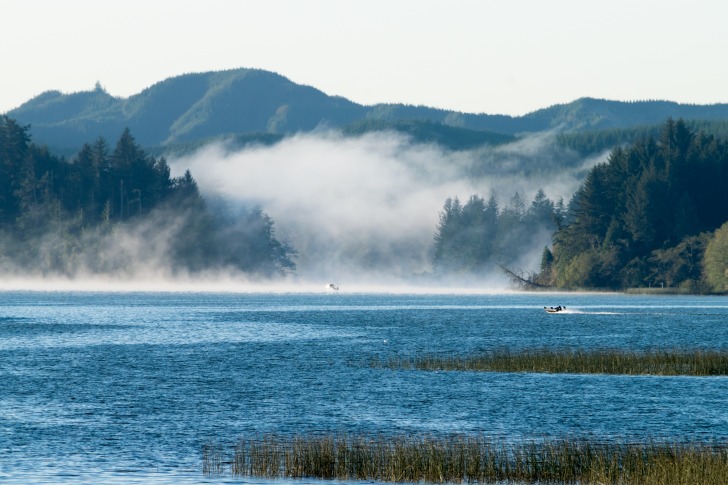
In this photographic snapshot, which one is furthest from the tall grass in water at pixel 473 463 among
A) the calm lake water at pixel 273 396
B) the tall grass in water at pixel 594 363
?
the tall grass in water at pixel 594 363

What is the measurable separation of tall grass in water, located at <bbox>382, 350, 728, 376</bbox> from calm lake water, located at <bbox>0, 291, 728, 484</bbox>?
2.20m

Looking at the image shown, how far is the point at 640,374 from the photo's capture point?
7288 cm

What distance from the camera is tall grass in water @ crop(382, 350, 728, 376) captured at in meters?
73.1

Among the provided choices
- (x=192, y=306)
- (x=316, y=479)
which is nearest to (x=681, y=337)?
(x=316, y=479)

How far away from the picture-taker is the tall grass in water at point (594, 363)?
7312 cm

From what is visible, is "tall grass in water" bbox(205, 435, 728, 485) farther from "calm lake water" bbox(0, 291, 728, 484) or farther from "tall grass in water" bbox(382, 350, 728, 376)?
"tall grass in water" bbox(382, 350, 728, 376)

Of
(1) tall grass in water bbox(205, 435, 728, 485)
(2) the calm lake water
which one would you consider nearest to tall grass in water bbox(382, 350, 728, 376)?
(2) the calm lake water

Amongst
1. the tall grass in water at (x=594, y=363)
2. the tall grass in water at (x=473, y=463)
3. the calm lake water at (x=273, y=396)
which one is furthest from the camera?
the tall grass in water at (x=594, y=363)

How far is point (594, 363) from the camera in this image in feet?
247

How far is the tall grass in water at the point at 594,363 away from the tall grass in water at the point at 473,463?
3099 centimetres

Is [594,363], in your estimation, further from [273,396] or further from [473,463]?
[473,463]

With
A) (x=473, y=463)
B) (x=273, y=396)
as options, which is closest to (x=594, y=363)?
(x=273, y=396)

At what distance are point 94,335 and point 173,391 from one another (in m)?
52.6

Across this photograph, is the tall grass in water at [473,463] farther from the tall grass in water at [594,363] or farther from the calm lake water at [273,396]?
the tall grass in water at [594,363]
